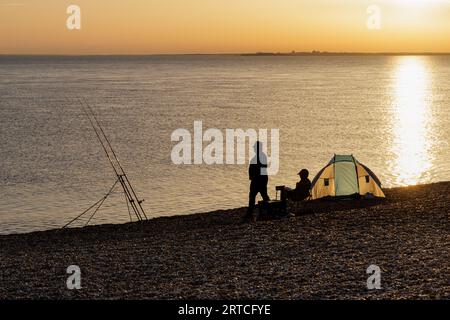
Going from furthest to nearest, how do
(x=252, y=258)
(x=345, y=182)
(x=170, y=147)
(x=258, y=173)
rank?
1. (x=170, y=147)
2. (x=345, y=182)
3. (x=258, y=173)
4. (x=252, y=258)

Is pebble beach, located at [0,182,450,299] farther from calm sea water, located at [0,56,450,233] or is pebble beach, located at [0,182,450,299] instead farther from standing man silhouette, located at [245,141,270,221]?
calm sea water, located at [0,56,450,233]

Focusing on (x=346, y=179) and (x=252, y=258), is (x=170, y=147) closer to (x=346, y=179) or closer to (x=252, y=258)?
(x=346, y=179)

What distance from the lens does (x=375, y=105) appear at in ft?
292

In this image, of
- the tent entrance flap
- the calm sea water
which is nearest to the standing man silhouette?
the tent entrance flap

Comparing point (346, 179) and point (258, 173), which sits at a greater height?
point (258, 173)

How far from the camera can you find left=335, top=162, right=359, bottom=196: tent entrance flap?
2118cm

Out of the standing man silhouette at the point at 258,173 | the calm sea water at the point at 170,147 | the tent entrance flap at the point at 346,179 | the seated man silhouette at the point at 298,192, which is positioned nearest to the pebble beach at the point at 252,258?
the seated man silhouette at the point at 298,192

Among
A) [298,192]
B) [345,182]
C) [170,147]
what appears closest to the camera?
[298,192]

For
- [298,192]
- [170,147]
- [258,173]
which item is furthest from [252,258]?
[170,147]

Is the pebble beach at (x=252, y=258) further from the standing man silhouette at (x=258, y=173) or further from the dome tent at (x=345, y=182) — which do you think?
the dome tent at (x=345, y=182)

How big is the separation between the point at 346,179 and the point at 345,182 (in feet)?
0.32

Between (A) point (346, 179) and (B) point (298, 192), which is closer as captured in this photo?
(B) point (298, 192)

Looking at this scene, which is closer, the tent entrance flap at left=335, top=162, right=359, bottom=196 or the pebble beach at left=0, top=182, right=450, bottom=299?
the pebble beach at left=0, top=182, right=450, bottom=299

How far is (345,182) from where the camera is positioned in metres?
21.4
